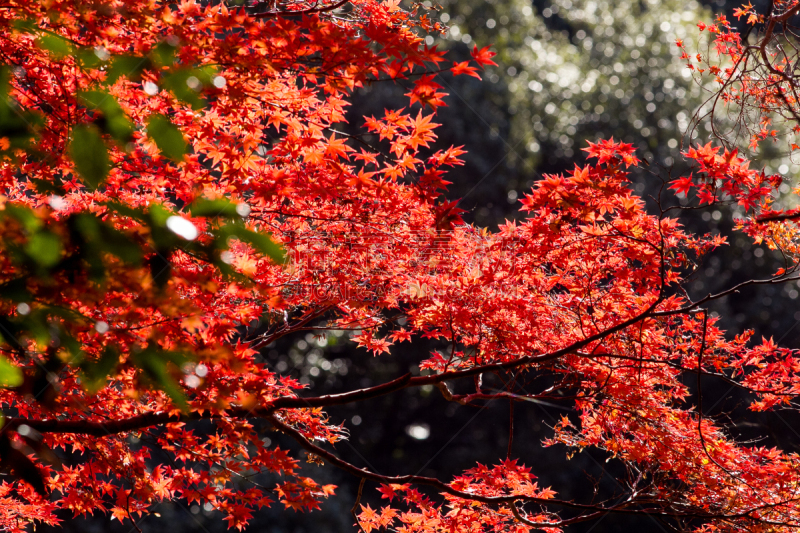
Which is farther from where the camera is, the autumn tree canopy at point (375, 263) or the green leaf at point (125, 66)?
the autumn tree canopy at point (375, 263)

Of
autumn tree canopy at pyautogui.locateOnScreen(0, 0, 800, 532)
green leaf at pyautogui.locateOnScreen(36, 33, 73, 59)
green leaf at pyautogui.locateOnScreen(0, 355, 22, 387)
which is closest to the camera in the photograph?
green leaf at pyautogui.locateOnScreen(0, 355, 22, 387)

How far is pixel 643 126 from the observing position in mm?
11094

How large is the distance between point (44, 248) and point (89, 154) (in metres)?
0.13

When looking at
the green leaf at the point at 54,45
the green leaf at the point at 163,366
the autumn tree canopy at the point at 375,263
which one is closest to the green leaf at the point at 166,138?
the green leaf at the point at 54,45

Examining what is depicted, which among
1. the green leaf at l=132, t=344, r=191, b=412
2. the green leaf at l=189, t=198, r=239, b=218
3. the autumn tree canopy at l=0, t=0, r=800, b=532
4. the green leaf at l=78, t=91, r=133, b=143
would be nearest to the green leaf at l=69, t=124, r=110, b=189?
the green leaf at l=78, t=91, r=133, b=143

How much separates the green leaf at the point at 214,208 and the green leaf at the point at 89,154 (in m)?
0.12

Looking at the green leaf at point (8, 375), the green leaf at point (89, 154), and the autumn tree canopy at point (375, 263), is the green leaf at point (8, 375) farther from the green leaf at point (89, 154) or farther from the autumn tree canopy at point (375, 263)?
the autumn tree canopy at point (375, 263)

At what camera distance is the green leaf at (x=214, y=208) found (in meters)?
0.75

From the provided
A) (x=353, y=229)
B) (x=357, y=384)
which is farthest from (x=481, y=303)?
(x=357, y=384)

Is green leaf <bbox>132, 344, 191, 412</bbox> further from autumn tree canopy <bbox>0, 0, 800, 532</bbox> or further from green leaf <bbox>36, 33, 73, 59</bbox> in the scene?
autumn tree canopy <bbox>0, 0, 800, 532</bbox>

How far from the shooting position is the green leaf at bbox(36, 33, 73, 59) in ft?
2.55

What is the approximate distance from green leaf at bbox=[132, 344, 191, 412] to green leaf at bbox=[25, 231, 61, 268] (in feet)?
0.53

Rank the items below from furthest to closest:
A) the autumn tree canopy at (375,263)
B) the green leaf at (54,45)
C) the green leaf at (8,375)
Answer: the autumn tree canopy at (375,263)
the green leaf at (54,45)
the green leaf at (8,375)

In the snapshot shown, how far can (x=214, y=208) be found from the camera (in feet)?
2.49
